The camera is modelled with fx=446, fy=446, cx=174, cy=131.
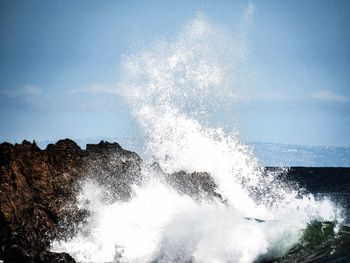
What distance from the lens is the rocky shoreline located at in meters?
14.4

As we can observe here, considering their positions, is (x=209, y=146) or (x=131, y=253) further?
(x=209, y=146)

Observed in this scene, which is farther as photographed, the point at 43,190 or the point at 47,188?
the point at 47,188

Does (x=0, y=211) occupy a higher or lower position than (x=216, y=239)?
higher

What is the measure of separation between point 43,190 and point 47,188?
0.57 feet

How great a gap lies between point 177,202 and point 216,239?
365 cm

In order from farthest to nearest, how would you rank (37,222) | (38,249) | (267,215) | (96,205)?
(267,215)
(96,205)
(37,222)
(38,249)

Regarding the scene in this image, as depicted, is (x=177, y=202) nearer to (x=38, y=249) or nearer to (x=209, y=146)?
(x=38, y=249)

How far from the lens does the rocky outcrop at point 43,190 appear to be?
14.3m

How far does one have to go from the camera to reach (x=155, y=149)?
25438mm

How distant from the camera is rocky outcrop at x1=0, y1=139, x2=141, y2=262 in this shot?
47.0 feet

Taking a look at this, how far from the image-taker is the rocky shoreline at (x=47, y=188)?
A: 14.4 meters

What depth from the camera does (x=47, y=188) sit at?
16109 millimetres

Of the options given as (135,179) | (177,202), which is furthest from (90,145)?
(177,202)

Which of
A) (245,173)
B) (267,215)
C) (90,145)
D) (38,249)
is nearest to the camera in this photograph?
(38,249)
